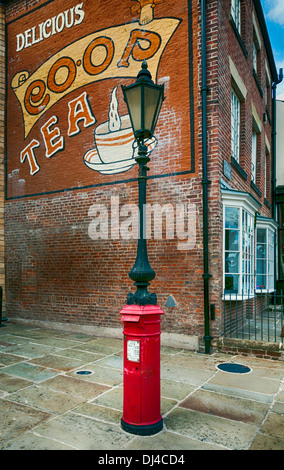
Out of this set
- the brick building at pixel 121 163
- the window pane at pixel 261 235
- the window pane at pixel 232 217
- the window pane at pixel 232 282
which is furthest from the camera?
the window pane at pixel 261 235

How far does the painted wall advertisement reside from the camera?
24.5ft

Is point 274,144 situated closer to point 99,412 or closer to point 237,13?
point 237,13

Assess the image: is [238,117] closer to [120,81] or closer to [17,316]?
[120,81]

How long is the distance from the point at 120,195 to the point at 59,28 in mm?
4961

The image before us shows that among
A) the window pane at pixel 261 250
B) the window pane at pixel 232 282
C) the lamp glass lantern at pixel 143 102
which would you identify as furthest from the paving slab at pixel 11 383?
the window pane at pixel 261 250

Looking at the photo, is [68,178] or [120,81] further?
[68,178]

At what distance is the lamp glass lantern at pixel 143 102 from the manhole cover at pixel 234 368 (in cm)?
394

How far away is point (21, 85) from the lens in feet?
34.0

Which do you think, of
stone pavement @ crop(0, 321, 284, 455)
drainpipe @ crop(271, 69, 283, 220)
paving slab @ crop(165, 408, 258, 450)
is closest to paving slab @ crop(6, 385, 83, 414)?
stone pavement @ crop(0, 321, 284, 455)

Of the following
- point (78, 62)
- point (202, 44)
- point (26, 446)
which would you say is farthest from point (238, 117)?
point (26, 446)

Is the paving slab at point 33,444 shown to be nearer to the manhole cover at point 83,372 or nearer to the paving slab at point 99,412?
the paving slab at point 99,412

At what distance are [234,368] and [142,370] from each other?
2.90 metres

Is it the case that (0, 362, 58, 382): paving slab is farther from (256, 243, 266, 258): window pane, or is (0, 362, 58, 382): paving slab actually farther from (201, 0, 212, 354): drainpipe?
(256, 243, 266, 258): window pane

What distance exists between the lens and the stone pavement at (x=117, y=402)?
3398mm
